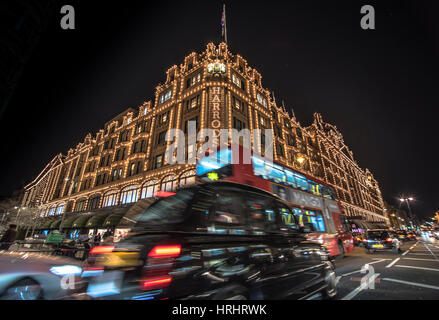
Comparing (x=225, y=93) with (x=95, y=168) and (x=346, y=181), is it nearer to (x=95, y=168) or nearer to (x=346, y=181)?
(x=95, y=168)

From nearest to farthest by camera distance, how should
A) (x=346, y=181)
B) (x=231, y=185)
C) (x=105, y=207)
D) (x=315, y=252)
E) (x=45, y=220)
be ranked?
(x=231, y=185) → (x=315, y=252) → (x=105, y=207) → (x=45, y=220) → (x=346, y=181)

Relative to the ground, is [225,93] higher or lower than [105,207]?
higher

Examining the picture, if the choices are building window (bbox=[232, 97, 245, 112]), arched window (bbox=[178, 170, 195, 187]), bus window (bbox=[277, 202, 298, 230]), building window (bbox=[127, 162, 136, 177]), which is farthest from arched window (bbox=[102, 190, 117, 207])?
bus window (bbox=[277, 202, 298, 230])

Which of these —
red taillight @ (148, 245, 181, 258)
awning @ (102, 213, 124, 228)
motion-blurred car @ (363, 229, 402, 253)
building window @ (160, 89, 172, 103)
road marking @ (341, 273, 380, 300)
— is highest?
building window @ (160, 89, 172, 103)

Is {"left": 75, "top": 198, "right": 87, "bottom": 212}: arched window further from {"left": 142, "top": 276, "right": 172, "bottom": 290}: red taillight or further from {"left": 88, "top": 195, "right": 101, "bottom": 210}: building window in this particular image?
{"left": 142, "top": 276, "right": 172, "bottom": 290}: red taillight

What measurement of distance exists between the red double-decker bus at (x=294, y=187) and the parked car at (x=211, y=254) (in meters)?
1.52

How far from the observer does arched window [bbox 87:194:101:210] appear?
2633cm

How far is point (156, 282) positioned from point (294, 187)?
8740 millimetres

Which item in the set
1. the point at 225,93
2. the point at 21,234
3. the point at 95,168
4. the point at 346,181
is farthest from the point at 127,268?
the point at 346,181

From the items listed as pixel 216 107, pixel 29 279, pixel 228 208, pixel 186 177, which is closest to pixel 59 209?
pixel 186 177

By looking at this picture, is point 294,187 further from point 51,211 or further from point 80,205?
point 51,211
